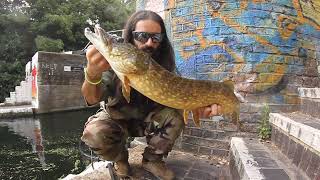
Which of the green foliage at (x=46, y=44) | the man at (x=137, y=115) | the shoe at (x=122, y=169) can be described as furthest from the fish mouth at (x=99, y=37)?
the green foliage at (x=46, y=44)

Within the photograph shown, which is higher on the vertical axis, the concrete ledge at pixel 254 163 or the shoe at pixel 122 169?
the concrete ledge at pixel 254 163

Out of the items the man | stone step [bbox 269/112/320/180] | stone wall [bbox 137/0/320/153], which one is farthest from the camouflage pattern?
stone wall [bbox 137/0/320/153]

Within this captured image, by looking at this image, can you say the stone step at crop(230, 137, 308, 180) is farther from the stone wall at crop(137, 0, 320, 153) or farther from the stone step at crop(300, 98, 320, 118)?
the stone wall at crop(137, 0, 320, 153)

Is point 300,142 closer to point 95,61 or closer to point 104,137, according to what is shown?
point 104,137

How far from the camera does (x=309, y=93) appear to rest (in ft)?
14.7

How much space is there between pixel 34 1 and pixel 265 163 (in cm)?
2442

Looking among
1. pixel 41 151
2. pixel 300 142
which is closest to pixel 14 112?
pixel 41 151

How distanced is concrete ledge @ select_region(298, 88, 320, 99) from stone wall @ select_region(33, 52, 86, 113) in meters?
14.0

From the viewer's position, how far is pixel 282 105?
4.99 metres

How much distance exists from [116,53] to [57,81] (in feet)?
53.2

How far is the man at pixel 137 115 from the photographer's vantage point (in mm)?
3357

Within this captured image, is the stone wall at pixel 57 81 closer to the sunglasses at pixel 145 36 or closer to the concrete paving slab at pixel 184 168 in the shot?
the concrete paving slab at pixel 184 168

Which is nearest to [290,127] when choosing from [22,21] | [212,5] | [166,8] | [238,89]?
[238,89]

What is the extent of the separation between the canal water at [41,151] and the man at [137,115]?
1303 mm
